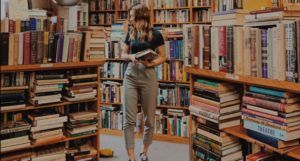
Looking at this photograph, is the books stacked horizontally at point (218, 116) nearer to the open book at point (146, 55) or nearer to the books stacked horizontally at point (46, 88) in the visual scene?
the open book at point (146, 55)

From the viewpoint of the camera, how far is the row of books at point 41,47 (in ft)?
7.53

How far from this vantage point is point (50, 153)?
8.42ft

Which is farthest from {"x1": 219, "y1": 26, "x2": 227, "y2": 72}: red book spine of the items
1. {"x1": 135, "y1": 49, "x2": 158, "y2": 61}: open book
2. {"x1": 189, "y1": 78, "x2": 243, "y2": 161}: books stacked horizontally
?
{"x1": 135, "y1": 49, "x2": 158, "y2": 61}: open book

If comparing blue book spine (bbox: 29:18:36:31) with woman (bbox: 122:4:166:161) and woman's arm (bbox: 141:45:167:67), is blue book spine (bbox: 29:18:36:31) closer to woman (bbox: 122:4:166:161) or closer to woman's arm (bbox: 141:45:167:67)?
woman (bbox: 122:4:166:161)

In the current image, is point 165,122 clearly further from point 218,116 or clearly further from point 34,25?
point 34,25

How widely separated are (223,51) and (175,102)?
194 cm

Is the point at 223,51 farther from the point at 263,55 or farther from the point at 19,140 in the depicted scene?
the point at 19,140

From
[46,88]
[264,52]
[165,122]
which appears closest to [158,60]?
[46,88]

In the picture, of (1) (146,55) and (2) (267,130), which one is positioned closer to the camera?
(2) (267,130)

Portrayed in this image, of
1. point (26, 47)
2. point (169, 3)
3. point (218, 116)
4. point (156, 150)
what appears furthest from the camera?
point (169, 3)

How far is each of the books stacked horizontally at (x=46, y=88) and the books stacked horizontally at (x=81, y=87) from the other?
7 cm

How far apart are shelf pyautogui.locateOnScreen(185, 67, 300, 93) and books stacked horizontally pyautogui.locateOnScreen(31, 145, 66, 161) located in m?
1.18

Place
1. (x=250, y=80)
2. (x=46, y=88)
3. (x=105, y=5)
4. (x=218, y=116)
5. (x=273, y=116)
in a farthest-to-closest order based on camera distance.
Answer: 1. (x=105, y=5)
2. (x=46, y=88)
3. (x=218, y=116)
4. (x=250, y=80)
5. (x=273, y=116)

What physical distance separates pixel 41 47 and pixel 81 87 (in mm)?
454
